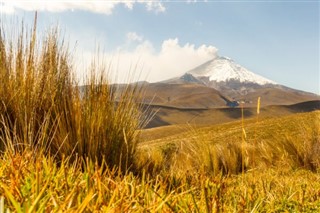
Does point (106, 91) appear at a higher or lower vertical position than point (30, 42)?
lower

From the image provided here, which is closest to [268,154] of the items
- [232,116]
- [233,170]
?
[233,170]

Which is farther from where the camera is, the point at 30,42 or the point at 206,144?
the point at 206,144

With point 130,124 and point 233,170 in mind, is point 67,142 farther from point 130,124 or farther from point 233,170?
point 233,170

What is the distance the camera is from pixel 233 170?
6.58 meters

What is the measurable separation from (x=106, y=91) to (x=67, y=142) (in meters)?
0.66

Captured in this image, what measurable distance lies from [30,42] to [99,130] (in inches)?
53.9

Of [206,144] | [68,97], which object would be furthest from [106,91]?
[206,144]

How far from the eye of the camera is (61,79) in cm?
438

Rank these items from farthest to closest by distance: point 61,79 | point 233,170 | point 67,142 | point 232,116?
point 232,116 → point 233,170 → point 61,79 → point 67,142

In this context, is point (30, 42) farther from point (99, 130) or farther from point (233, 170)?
point (233, 170)

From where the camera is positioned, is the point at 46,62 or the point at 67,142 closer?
the point at 67,142

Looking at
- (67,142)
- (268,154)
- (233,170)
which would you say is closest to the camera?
(67,142)

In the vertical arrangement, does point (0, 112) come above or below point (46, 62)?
below

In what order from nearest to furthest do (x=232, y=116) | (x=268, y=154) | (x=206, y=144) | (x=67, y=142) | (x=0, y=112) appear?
1. (x=67, y=142)
2. (x=0, y=112)
3. (x=206, y=144)
4. (x=268, y=154)
5. (x=232, y=116)
